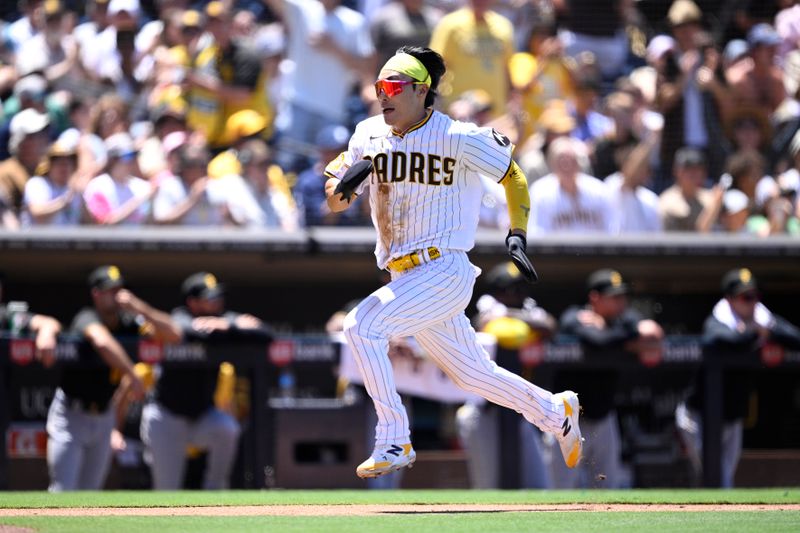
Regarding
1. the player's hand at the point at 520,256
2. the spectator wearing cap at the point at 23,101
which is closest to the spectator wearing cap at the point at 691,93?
the spectator wearing cap at the point at 23,101

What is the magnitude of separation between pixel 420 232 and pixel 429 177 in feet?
0.74

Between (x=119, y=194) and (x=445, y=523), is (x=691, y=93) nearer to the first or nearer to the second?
(x=119, y=194)

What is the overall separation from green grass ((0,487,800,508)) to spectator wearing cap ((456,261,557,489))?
1168mm

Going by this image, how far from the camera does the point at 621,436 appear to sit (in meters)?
9.35

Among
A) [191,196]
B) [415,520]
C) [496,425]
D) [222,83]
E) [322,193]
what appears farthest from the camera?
[222,83]

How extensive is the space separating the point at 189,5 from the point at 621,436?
531cm

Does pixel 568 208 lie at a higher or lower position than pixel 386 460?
higher

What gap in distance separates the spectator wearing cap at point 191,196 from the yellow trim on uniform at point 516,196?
408cm

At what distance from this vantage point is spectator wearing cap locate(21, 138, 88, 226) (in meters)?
9.15

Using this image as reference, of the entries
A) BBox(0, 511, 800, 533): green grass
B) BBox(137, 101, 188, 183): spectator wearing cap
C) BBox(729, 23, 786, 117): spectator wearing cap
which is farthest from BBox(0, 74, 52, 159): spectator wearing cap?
BBox(729, 23, 786, 117): spectator wearing cap

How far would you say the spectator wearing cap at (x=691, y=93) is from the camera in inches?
435

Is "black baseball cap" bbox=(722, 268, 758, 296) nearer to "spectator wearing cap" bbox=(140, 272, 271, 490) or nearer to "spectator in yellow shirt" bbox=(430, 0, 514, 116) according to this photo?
"spectator in yellow shirt" bbox=(430, 0, 514, 116)

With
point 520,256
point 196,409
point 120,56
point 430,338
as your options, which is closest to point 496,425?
point 196,409

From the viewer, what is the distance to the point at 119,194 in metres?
9.55
